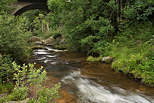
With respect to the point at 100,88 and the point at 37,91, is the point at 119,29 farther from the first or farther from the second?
the point at 37,91

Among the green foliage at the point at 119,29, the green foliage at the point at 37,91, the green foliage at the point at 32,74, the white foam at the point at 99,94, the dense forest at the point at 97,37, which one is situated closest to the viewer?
the green foliage at the point at 37,91

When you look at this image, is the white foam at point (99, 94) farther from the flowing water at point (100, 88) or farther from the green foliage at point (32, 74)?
the green foliage at point (32, 74)

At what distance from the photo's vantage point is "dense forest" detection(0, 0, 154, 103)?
18.3 feet

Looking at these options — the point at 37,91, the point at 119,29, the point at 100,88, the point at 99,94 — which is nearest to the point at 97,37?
the point at 119,29

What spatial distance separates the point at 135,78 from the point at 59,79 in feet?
11.2

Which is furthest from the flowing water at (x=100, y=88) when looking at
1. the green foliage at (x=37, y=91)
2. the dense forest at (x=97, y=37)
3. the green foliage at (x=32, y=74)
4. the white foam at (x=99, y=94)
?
the green foliage at (x=32, y=74)

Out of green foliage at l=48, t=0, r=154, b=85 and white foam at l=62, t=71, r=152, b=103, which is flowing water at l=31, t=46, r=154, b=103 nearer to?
white foam at l=62, t=71, r=152, b=103

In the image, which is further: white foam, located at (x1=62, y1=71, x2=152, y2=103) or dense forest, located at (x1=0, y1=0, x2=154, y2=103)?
dense forest, located at (x1=0, y1=0, x2=154, y2=103)

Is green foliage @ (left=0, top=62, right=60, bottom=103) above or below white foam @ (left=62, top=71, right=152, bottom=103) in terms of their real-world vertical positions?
above

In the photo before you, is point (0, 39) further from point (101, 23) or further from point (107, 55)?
point (101, 23)

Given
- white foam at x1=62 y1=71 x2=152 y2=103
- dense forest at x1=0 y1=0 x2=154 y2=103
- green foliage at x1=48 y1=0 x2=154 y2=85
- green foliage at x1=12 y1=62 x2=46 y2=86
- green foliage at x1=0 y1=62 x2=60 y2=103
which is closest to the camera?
green foliage at x1=0 y1=62 x2=60 y2=103

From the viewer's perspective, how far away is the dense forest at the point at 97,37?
5.57 meters

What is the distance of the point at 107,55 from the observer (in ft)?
30.8

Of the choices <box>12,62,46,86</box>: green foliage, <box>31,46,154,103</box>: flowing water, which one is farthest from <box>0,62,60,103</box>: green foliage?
<box>31,46,154,103</box>: flowing water
